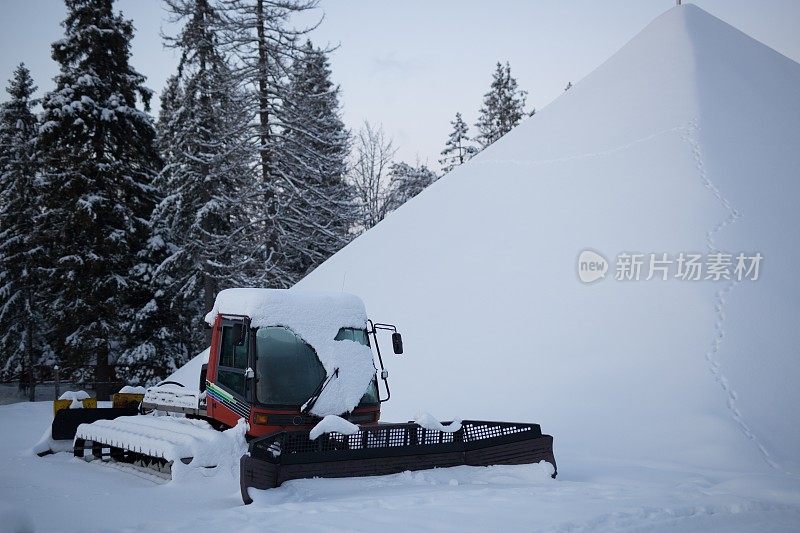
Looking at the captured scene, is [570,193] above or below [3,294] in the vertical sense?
above

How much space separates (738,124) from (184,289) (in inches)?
842

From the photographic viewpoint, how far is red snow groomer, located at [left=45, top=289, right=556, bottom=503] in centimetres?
816

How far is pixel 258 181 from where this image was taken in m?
26.4

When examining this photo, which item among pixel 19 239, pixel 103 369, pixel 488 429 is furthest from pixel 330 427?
pixel 19 239

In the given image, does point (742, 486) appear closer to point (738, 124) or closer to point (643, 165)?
point (643, 165)

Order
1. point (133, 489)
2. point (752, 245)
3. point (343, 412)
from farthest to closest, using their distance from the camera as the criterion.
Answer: point (752, 245) < point (343, 412) < point (133, 489)

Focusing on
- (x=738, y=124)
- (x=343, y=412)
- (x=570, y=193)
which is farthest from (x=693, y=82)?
(x=343, y=412)

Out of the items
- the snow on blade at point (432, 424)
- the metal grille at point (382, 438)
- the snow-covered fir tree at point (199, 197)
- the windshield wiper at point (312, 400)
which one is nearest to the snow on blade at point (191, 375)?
the snow-covered fir tree at point (199, 197)

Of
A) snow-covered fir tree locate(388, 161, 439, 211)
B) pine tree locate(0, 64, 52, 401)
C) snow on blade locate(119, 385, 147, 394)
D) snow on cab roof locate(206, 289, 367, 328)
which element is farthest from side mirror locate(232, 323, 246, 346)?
snow-covered fir tree locate(388, 161, 439, 211)

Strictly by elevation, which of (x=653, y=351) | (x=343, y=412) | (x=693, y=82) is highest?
(x=693, y=82)

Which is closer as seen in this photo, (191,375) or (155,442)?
(155,442)

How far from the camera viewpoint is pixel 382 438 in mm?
8398

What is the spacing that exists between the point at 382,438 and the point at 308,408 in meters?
1.00

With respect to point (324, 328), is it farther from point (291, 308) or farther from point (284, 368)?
point (284, 368)
